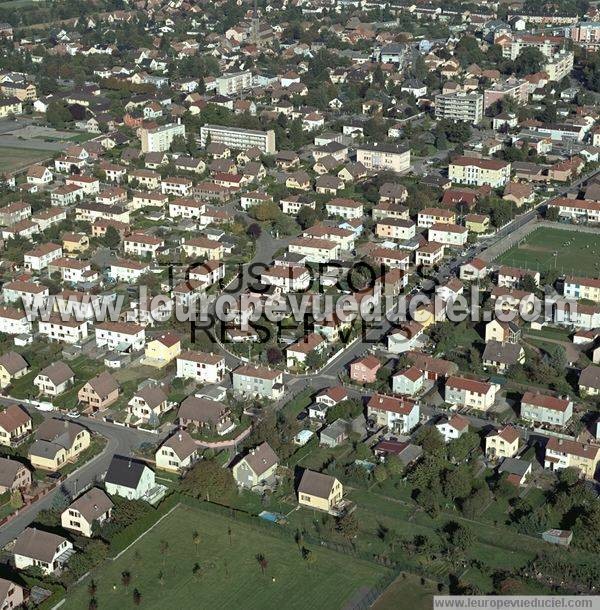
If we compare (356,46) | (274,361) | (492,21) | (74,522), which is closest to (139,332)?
(274,361)

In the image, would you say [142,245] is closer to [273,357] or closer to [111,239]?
[111,239]

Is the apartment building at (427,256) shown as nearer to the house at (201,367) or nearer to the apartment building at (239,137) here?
the house at (201,367)

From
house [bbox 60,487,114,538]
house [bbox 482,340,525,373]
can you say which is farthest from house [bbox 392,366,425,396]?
house [bbox 60,487,114,538]

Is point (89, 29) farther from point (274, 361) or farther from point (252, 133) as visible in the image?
point (274, 361)

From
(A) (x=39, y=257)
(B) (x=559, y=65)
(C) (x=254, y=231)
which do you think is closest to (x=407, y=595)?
(A) (x=39, y=257)

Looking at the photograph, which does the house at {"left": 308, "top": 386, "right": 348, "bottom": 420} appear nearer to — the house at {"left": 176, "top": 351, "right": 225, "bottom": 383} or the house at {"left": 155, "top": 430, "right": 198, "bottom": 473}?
the house at {"left": 176, "top": 351, "right": 225, "bottom": 383}

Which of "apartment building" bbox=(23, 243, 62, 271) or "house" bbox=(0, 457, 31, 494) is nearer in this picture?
"house" bbox=(0, 457, 31, 494)

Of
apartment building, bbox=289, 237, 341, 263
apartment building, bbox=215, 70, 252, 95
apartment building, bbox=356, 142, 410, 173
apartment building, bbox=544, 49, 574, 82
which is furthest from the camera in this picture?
apartment building, bbox=544, 49, 574, 82

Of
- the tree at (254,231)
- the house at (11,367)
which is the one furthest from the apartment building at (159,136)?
the house at (11,367)

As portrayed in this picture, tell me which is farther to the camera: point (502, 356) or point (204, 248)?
point (204, 248)
